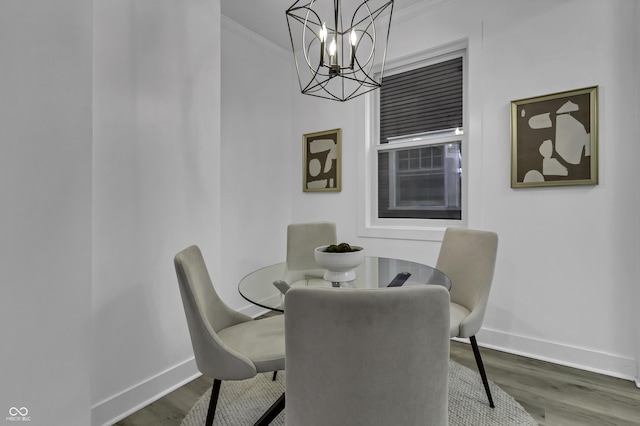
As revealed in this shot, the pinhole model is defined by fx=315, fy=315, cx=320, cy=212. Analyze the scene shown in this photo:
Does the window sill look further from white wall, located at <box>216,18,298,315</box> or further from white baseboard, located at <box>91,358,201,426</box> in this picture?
white baseboard, located at <box>91,358,201,426</box>

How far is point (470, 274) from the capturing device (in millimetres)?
1882

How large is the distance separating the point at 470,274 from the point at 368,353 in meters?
1.35

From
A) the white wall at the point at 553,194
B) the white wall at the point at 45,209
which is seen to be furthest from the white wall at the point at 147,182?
the white wall at the point at 553,194

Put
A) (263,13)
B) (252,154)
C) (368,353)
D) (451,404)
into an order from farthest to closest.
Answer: (252,154), (263,13), (451,404), (368,353)

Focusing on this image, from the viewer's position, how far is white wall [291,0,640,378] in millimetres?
1944

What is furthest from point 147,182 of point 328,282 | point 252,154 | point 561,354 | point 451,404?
point 561,354

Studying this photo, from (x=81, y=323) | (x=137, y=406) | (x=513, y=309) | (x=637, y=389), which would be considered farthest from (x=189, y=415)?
(x=637, y=389)

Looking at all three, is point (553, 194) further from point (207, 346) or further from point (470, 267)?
point (207, 346)

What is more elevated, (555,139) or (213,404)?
(555,139)

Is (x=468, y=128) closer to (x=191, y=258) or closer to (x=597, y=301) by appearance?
(x=597, y=301)

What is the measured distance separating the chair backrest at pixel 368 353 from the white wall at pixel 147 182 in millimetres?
1301

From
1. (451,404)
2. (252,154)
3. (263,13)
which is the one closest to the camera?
(451,404)

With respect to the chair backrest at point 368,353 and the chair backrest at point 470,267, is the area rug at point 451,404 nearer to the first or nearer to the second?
the chair backrest at point 470,267

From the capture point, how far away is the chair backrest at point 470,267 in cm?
169
